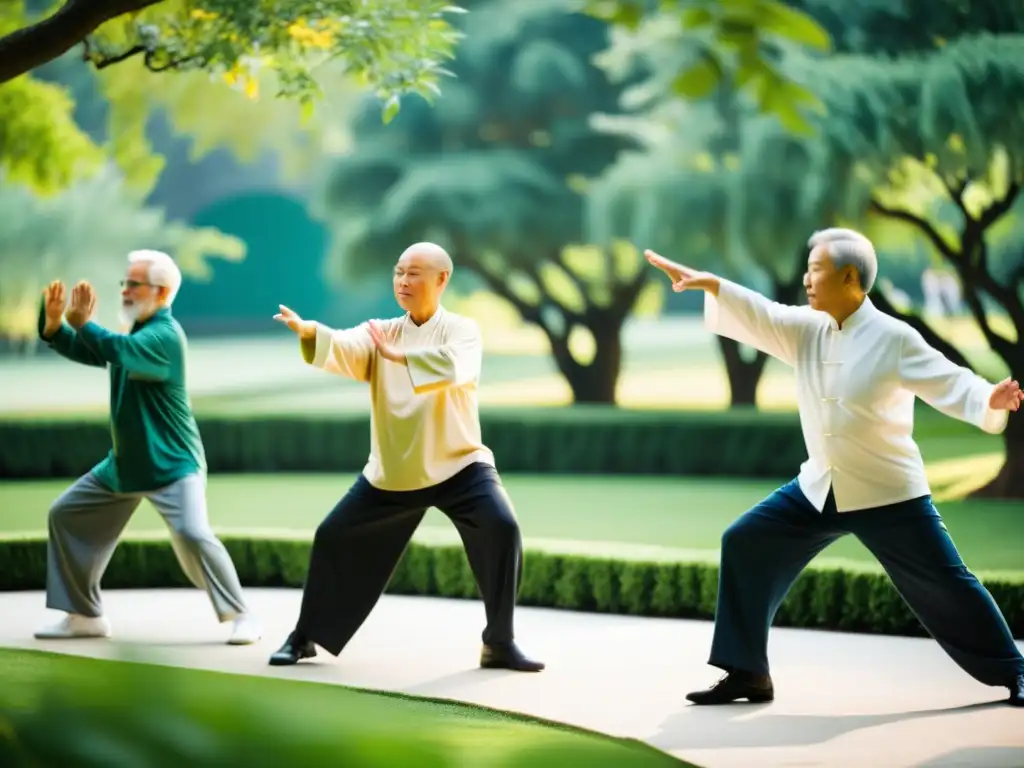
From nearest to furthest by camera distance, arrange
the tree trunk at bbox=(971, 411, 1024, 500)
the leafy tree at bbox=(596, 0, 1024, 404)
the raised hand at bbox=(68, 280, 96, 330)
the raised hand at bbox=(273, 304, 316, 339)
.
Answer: the raised hand at bbox=(273, 304, 316, 339)
the raised hand at bbox=(68, 280, 96, 330)
the leafy tree at bbox=(596, 0, 1024, 404)
the tree trunk at bbox=(971, 411, 1024, 500)

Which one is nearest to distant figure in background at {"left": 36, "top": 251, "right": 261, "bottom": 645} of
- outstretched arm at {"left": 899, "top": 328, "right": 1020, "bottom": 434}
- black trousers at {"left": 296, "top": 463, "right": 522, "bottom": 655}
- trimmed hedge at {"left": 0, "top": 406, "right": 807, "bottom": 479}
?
black trousers at {"left": 296, "top": 463, "right": 522, "bottom": 655}

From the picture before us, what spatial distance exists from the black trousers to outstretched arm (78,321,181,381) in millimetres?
936

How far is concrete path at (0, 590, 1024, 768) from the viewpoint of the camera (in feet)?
14.2

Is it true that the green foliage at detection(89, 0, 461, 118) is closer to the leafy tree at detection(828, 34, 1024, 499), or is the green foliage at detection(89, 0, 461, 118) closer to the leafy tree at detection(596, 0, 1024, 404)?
the leafy tree at detection(596, 0, 1024, 404)

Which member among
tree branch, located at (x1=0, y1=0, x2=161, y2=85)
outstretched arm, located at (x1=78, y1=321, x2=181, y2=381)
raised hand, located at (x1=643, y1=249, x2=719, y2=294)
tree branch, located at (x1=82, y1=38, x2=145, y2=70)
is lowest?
outstretched arm, located at (x1=78, y1=321, x2=181, y2=381)

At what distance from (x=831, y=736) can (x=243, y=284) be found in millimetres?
15894

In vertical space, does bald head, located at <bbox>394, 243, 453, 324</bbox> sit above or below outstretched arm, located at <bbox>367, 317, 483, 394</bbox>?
above

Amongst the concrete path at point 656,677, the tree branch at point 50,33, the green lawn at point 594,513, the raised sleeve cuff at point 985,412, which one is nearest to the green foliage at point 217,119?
the green lawn at point 594,513

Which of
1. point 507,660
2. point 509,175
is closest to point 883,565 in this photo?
point 507,660

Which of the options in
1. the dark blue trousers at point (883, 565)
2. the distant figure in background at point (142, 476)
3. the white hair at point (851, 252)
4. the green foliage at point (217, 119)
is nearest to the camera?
the dark blue trousers at point (883, 565)

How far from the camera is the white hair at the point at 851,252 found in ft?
15.7

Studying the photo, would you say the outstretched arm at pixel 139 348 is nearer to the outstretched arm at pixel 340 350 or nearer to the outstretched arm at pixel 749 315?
the outstretched arm at pixel 340 350

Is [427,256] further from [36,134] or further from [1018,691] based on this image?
[36,134]

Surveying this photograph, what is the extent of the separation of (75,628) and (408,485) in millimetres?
1608
